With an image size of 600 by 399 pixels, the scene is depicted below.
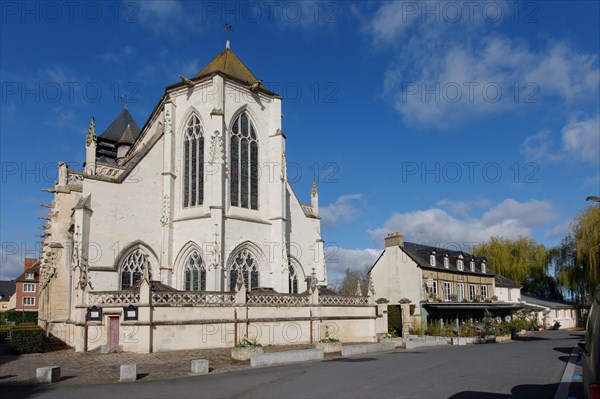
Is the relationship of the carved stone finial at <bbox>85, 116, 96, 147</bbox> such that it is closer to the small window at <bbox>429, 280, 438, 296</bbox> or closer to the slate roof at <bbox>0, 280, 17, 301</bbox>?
the small window at <bbox>429, 280, 438, 296</bbox>

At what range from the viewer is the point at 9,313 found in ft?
176

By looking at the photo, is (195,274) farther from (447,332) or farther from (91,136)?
(447,332)

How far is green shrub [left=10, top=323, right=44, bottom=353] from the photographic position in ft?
66.4

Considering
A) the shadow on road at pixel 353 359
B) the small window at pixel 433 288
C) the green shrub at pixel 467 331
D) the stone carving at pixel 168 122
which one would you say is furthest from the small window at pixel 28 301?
the shadow on road at pixel 353 359

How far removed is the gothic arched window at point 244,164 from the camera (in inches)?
1062

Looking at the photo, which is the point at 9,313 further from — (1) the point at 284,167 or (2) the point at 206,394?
(2) the point at 206,394

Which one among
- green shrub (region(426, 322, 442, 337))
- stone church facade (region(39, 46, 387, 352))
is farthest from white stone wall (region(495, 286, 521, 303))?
stone church facade (region(39, 46, 387, 352))

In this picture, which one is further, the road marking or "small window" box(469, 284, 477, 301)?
"small window" box(469, 284, 477, 301)

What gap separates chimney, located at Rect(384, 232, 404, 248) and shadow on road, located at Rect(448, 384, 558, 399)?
28282mm

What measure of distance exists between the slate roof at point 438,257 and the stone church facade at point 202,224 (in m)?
9.16

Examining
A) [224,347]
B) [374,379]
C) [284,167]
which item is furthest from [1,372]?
[284,167]

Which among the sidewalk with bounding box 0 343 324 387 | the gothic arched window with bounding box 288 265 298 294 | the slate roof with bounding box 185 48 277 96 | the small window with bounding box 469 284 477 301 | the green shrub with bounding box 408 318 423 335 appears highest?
the slate roof with bounding box 185 48 277 96

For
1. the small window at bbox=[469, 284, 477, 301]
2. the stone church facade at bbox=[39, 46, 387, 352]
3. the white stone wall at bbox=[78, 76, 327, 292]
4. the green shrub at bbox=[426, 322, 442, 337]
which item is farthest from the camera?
the small window at bbox=[469, 284, 477, 301]

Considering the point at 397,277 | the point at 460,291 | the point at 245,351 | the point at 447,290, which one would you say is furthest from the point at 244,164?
the point at 460,291
